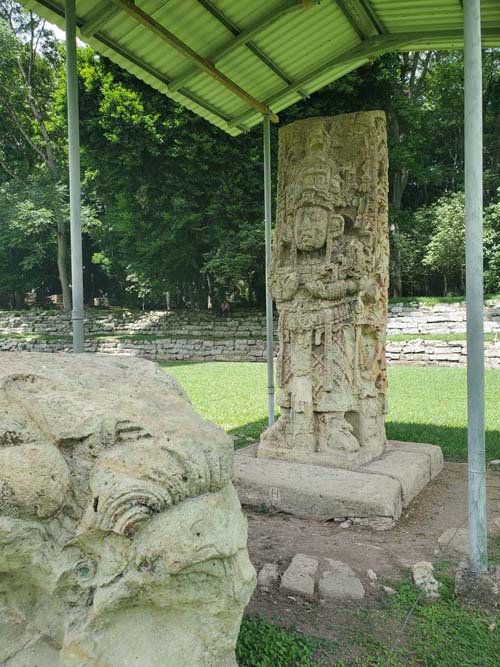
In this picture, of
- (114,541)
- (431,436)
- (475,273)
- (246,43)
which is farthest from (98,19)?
(431,436)

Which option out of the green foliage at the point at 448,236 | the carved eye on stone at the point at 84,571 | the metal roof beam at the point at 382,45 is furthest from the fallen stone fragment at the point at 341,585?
the green foliage at the point at 448,236

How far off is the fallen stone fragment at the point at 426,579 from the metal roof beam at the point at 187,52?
Result: 4.29 m

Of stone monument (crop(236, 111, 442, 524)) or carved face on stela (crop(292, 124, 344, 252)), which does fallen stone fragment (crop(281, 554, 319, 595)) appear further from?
carved face on stela (crop(292, 124, 344, 252))

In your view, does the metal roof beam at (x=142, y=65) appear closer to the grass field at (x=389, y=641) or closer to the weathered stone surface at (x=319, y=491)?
the weathered stone surface at (x=319, y=491)

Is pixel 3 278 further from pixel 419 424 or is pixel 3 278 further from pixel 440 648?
pixel 440 648

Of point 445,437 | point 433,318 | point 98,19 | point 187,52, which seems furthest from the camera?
point 433,318

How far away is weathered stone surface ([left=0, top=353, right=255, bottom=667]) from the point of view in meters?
1.66

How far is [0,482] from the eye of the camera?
162 cm

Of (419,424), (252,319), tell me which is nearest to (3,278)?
(252,319)

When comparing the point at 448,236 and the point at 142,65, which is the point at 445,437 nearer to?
the point at 142,65

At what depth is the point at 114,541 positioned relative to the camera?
169 cm

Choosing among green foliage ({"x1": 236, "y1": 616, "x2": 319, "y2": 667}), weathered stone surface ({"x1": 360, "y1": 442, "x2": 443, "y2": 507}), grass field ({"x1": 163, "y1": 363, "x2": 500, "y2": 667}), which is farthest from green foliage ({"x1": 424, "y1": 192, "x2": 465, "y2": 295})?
green foliage ({"x1": 236, "y1": 616, "x2": 319, "y2": 667})

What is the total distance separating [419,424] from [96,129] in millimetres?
15505

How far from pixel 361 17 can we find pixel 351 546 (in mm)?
4394
